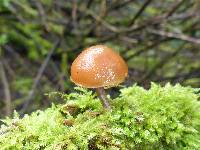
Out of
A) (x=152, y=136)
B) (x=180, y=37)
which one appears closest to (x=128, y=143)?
(x=152, y=136)

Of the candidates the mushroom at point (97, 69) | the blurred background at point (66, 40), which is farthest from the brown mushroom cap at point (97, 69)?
the blurred background at point (66, 40)

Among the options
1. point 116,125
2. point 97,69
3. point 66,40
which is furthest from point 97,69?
point 66,40

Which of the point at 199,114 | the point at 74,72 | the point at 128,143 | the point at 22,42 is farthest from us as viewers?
the point at 22,42

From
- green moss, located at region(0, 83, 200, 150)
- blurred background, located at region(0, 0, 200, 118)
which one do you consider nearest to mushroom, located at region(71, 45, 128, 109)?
green moss, located at region(0, 83, 200, 150)

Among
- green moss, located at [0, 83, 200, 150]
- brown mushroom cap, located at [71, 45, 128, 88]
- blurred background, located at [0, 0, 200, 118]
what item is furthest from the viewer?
blurred background, located at [0, 0, 200, 118]

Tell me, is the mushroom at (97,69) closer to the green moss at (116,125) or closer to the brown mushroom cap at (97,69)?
the brown mushroom cap at (97,69)

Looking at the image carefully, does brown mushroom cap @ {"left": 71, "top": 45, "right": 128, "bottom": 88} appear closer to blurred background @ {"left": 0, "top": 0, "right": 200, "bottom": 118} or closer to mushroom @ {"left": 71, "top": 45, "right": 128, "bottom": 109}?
mushroom @ {"left": 71, "top": 45, "right": 128, "bottom": 109}

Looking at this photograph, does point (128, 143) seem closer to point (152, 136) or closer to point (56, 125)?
point (152, 136)
